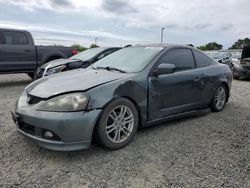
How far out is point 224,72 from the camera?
17.9 feet

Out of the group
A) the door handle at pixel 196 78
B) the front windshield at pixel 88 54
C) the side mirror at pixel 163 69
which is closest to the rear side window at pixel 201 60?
the door handle at pixel 196 78

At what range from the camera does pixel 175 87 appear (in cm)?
421

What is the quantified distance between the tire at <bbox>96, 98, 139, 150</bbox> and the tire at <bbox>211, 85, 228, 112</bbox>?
230cm

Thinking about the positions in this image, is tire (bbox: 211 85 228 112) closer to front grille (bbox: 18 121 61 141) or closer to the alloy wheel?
the alloy wheel

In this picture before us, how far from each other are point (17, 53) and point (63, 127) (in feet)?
21.9

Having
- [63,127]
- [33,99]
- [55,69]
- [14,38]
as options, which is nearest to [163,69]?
[63,127]

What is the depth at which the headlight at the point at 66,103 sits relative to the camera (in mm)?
3033

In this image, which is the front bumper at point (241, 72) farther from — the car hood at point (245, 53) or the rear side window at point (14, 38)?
the rear side window at point (14, 38)

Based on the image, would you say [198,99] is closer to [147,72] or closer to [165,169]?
[147,72]

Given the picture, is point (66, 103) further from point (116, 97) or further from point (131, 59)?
point (131, 59)

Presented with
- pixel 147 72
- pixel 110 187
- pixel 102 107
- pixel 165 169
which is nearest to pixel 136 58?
pixel 147 72

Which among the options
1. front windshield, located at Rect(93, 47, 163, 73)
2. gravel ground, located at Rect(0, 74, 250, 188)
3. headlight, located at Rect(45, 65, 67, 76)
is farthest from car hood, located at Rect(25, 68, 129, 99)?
headlight, located at Rect(45, 65, 67, 76)

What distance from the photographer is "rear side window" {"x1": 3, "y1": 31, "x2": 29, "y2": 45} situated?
8633 millimetres

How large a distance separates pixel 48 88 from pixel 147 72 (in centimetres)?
140
